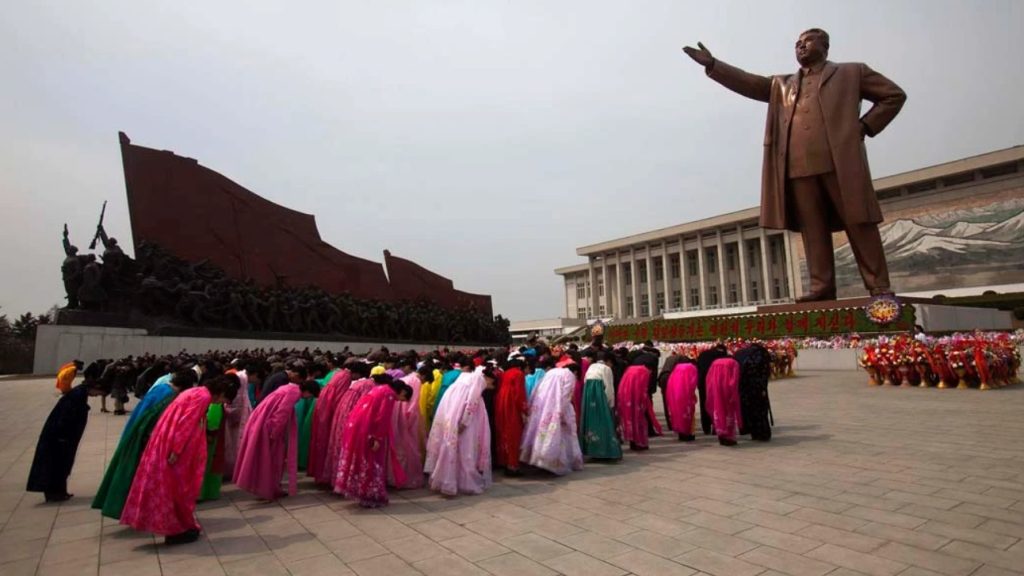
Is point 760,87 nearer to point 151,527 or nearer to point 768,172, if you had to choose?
point 768,172

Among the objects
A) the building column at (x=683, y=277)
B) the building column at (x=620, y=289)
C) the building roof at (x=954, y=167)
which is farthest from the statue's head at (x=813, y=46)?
the building column at (x=620, y=289)

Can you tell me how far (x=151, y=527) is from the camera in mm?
3027

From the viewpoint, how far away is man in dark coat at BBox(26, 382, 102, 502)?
403 centimetres

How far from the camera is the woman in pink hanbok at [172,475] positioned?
307 centimetres

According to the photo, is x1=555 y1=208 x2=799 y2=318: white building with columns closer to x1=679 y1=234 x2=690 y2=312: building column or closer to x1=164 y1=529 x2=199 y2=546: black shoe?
x1=679 y1=234 x2=690 y2=312: building column

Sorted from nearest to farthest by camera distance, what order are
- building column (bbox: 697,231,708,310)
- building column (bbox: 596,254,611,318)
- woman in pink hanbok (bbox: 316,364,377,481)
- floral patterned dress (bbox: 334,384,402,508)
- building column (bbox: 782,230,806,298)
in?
1. floral patterned dress (bbox: 334,384,402,508)
2. woman in pink hanbok (bbox: 316,364,377,481)
3. building column (bbox: 782,230,806,298)
4. building column (bbox: 697,231,708,310)
5. building column (bbox: 596,254,611,318)

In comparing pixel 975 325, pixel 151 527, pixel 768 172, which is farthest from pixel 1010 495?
pixel 975 325

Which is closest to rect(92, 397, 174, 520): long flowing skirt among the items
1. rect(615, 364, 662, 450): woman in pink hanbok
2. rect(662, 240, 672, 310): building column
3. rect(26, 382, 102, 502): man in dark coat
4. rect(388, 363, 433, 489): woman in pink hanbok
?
rect(26, 382, 102, 502): man in dark coat

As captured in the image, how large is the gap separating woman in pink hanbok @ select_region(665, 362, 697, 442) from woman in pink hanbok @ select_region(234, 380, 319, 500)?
402 cm

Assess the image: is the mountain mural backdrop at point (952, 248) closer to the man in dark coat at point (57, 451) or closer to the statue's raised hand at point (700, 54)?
the statue's raised hand at point (700, 54)

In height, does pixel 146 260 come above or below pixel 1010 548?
above

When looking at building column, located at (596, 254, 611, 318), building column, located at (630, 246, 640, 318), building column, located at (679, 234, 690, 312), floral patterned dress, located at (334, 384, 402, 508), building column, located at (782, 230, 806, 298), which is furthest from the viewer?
building column, located at (596, 254, 611, 318)

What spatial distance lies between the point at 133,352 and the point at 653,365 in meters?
15.2

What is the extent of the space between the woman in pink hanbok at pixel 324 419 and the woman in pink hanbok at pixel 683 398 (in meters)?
3.59
